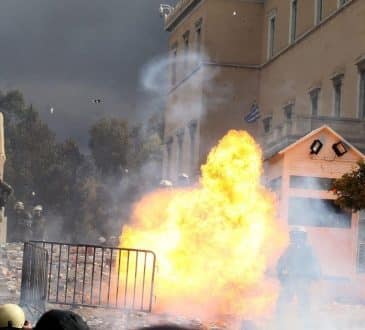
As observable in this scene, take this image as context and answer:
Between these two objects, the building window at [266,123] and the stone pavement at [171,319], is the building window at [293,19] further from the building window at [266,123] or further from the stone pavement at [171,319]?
the stone pavement at [171,319]

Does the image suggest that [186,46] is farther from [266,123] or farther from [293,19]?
[293,19]

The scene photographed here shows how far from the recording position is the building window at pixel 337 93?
3519 cm

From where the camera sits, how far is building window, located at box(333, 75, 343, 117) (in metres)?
35.2

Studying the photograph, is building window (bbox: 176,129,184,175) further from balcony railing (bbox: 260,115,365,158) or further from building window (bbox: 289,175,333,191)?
building window (bbox: 289,175,333,191)

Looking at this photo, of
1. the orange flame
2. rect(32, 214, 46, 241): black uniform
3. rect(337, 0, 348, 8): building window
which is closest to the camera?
the orange flame

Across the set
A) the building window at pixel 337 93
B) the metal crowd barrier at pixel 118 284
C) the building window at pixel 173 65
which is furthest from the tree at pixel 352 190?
the building window at pixel 173 65

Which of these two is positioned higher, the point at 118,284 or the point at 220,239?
the point at 220,239

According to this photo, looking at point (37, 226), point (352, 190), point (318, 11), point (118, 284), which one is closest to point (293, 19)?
point (318, 11)

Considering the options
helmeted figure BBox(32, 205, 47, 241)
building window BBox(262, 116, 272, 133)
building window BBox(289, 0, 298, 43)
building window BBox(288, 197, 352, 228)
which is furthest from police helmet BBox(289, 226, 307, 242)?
building window BBox(262, 116, 272, 133)

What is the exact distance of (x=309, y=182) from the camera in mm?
27328

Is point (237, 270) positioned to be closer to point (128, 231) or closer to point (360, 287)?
point (128, 231)

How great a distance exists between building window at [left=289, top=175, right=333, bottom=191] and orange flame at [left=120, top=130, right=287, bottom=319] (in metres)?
6.35

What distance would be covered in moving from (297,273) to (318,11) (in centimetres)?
2218

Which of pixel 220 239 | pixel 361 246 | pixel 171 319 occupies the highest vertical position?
pixel 361 246
